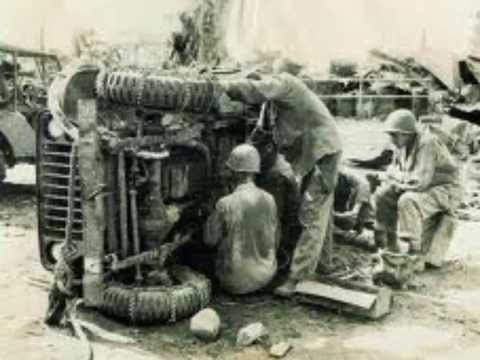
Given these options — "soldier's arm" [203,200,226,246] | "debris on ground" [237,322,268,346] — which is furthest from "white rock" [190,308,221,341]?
"soldier's arm" [203,200,226,246]

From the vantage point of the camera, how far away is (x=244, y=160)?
7004 millimetres

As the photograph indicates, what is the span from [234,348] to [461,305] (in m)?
2.45

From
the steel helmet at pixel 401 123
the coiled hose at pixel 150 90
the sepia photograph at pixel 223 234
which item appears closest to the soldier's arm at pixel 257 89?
the sepia photograph at pixel 223 234

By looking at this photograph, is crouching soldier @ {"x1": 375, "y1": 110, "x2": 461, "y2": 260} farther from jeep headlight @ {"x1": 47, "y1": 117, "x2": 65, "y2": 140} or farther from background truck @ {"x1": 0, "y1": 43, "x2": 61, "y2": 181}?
background truck @ {"x1": 0, "y1": 43, "x2": 61, "y2": 181}

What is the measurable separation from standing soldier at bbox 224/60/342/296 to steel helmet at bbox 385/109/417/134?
2.82 ft

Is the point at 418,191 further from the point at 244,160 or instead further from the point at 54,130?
the point at 54,130

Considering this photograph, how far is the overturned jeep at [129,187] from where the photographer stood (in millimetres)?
6238

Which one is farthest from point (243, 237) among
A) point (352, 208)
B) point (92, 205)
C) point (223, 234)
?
point (352, 208)

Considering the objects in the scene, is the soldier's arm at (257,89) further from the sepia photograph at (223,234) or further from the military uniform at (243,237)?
the military uniform at (243,237)

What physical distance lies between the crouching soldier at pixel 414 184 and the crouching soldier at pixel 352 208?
274 millimetres

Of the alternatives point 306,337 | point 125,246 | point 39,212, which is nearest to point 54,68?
point 39,212

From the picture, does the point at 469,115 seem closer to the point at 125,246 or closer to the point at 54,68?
the point at 54,68

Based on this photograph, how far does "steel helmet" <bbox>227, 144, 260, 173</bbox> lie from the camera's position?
700cm

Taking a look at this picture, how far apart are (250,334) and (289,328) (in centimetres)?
52
